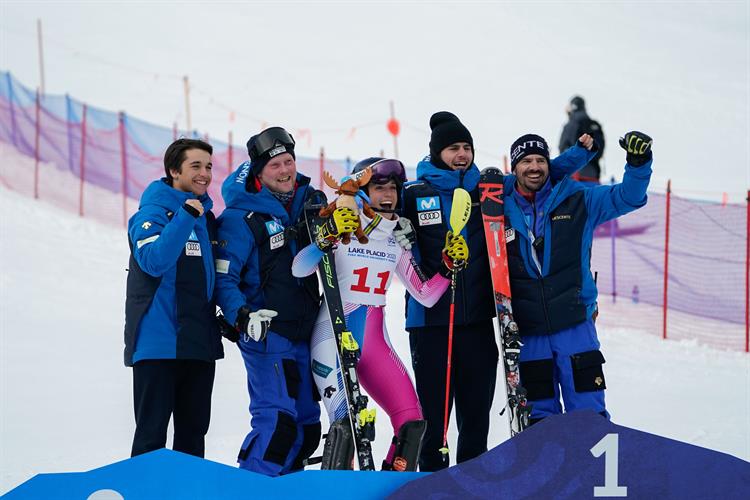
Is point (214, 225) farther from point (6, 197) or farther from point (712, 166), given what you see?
point (712, 166)

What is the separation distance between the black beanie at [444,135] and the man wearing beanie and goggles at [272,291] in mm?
731

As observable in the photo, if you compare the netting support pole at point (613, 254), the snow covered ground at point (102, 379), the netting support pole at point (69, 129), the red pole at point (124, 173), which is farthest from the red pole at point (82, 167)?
the netting support pole at point (613, 254)

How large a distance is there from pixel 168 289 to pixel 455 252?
1.26 m

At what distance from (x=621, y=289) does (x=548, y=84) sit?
47.6 ft

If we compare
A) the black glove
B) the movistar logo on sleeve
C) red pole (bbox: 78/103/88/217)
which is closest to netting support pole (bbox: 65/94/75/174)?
red pole (bbox: 78/103/88/217)

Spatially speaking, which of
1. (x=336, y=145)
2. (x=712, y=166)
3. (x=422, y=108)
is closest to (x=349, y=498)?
(x=712, y=166)

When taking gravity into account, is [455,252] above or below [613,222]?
above

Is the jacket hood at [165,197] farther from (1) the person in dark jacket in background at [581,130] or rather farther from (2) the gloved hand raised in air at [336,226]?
(1) the person in dark jacket in background at [581,130]

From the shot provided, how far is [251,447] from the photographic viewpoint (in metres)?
4.36

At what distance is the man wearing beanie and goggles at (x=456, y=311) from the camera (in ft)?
15.9

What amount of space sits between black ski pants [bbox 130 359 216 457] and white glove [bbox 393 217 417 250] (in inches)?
39.7

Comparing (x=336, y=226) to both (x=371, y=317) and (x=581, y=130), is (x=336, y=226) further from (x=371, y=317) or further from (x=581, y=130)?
(x=581, y=130)

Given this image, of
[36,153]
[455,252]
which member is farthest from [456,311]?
[36,153]

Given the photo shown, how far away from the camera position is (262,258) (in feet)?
14.8
